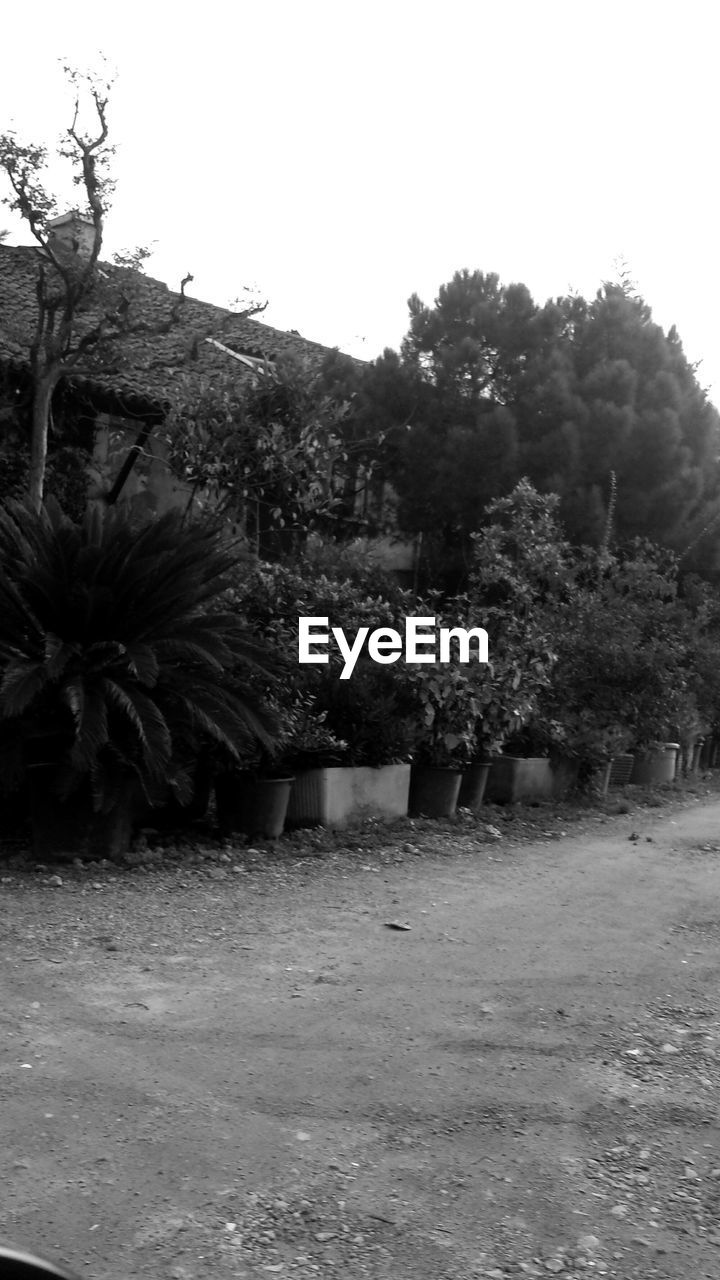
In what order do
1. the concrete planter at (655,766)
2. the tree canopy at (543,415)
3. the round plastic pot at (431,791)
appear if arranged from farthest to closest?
the tree canopy at (543,415) < the concrete planter at (655,766) < the round plastic pot at (431,791)

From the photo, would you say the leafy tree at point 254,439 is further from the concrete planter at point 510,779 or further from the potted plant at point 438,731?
the potted plant at point 438,731

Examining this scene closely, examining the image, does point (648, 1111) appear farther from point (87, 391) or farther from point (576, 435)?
point (576, 435)


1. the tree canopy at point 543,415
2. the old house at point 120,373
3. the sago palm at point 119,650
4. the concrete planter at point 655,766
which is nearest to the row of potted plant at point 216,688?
the sago palm at point 119,650

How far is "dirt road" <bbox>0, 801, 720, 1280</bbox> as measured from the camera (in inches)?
145

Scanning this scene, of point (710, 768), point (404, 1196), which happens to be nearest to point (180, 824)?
point (404, 1196)

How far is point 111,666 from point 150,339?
10.3 m

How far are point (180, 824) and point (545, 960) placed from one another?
12.4ft

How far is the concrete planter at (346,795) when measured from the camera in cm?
1041

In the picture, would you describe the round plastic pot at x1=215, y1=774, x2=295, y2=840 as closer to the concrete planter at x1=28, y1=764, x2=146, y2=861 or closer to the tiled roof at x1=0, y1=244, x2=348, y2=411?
the concrete planter at x1=28, y1=764, x2=146, y2=861

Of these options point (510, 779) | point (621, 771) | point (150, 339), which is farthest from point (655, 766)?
point (150, 339)

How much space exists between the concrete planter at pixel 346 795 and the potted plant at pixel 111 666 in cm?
110

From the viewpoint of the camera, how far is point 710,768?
71.8 feet

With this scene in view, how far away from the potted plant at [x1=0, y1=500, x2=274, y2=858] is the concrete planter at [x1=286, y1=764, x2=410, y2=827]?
3.59ft

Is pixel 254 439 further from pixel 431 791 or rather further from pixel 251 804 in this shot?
pixel 251 804
